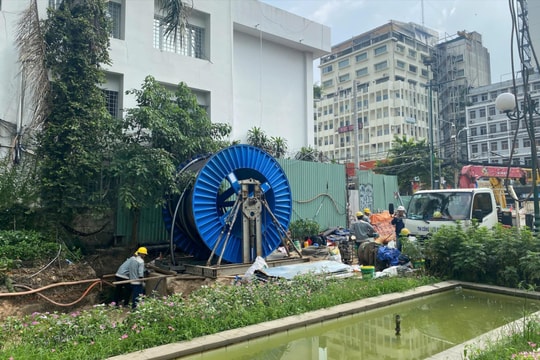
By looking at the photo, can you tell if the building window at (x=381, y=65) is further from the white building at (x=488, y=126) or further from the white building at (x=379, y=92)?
the white building at (x=488, y=126)

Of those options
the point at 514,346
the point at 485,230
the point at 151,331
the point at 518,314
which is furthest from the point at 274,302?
the point at 485,230

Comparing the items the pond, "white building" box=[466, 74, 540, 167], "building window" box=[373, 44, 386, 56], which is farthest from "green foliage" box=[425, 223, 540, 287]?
"building window" box=[373, 44, 386, 56]

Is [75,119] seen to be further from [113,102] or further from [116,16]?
[116,16]

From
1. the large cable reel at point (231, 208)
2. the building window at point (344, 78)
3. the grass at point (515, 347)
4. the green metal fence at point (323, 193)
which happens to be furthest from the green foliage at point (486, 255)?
the building window at point (344, 78)

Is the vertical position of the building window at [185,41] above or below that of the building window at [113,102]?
above

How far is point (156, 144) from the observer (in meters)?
11.1

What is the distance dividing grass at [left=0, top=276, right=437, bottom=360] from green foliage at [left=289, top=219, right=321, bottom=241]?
6.72m

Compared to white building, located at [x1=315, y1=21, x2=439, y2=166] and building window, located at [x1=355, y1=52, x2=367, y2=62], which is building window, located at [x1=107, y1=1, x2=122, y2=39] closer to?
white building, located at [x1=315, y1=21, x2=439, y2=166]

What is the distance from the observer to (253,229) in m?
10.1

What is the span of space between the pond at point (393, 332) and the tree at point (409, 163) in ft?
94.9

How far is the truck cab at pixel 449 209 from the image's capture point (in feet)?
38.5

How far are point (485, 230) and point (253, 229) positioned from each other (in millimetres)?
5365

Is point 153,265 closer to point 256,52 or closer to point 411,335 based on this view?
point 411,335

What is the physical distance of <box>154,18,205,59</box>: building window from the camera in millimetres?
15086
